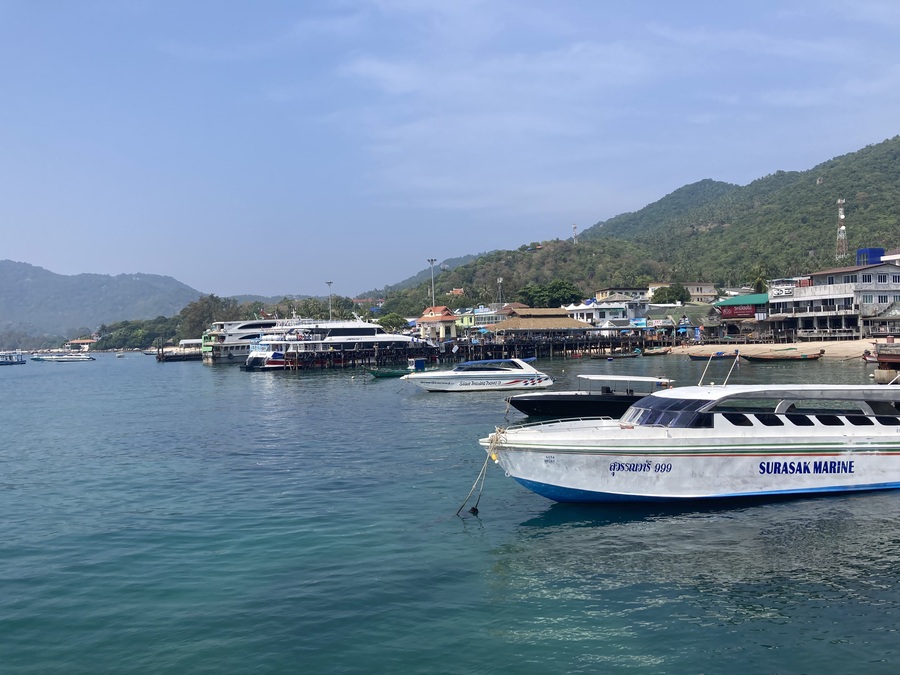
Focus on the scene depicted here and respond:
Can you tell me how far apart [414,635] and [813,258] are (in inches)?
5837

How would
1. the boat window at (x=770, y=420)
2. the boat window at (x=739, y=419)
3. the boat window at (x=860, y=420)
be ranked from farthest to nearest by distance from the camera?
the boat window at (x=860, y=420)
the boat window at (x=770, y=420)
the boat window at (x=739, y=419)

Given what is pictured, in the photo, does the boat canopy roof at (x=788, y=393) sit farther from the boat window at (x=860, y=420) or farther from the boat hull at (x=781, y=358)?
the boat hull at (x=781, y=358)

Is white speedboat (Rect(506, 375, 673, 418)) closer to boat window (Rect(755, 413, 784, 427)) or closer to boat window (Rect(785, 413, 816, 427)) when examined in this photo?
boat window (Rect(785, 413, 816, 427))

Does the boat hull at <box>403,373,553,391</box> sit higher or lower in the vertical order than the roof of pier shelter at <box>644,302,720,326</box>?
lower

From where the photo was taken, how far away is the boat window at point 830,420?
682 inches

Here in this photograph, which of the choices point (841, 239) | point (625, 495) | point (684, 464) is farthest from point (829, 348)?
point (625, 495)

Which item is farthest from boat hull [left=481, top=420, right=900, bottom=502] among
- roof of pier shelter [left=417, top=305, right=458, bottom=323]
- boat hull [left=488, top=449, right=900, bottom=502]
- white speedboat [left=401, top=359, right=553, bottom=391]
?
roof of pier shelter [left=417, top=305, right=458, bottom=323]

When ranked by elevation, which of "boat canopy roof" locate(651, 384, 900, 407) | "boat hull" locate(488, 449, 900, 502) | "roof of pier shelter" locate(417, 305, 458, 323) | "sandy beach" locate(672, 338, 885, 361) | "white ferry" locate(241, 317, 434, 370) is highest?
"roof of pier shelter" locate(417, 305, 458, 323)

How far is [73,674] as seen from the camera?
9.98 metres

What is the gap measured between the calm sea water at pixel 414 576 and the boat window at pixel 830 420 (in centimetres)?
190

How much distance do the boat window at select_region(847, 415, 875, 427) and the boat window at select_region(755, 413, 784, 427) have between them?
2068 mm

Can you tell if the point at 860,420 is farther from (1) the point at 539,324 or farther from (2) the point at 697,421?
(1) the point at 539,324

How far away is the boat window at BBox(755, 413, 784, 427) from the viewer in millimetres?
16891

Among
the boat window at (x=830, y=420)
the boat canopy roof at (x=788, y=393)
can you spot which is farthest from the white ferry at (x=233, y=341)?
the boat window at (x=830, y=420)
